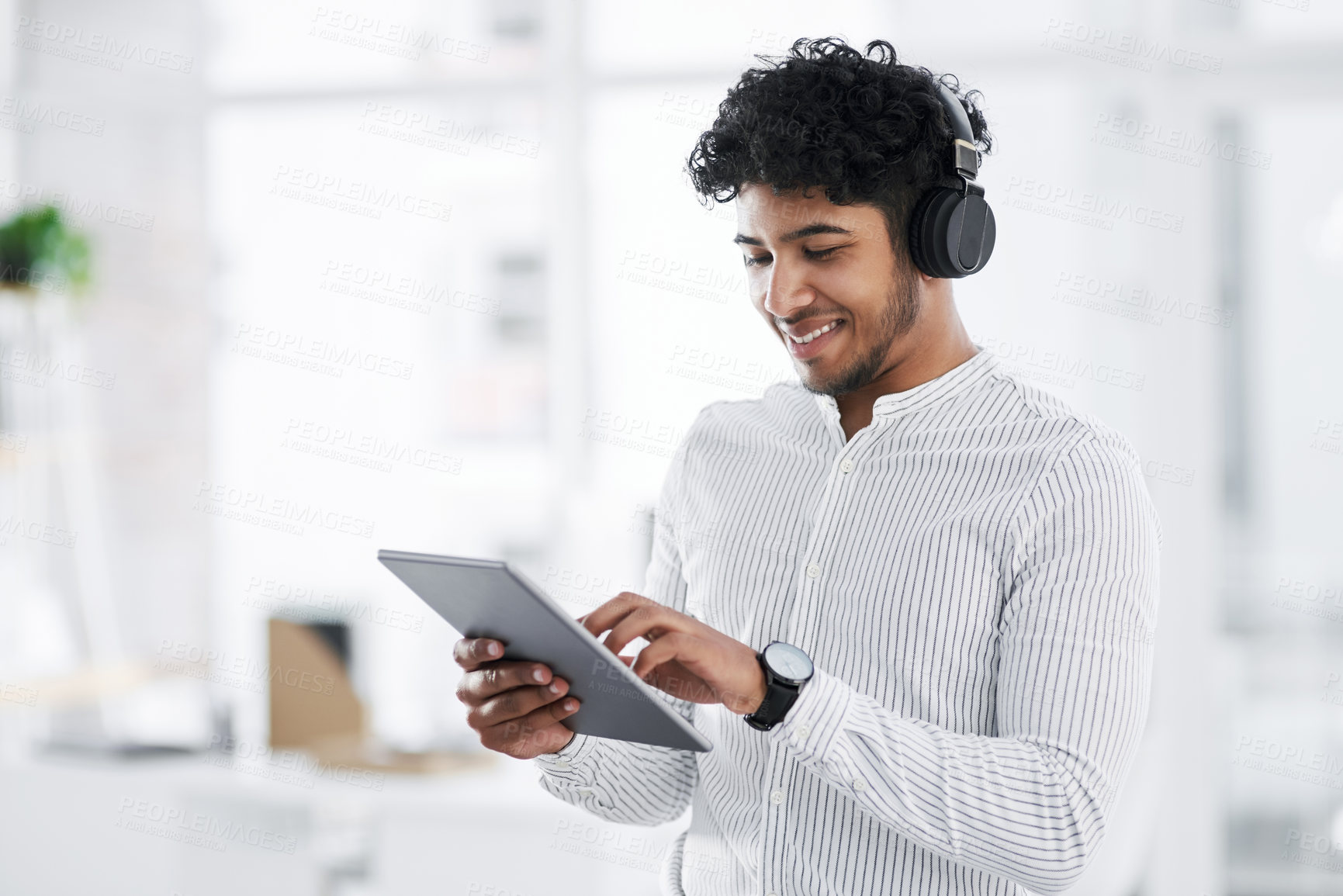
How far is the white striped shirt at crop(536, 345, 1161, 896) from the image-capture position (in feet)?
3.33

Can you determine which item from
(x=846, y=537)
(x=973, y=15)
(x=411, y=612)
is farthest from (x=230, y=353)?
(x=846, y=537)

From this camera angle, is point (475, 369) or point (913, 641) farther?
point (475, 369)

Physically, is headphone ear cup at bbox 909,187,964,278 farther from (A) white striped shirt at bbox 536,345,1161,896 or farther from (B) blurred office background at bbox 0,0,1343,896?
(B) blurred office background at bbox 0,0,1343,896

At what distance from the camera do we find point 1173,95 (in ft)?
9.33

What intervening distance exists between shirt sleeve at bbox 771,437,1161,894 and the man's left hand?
1.9 inches

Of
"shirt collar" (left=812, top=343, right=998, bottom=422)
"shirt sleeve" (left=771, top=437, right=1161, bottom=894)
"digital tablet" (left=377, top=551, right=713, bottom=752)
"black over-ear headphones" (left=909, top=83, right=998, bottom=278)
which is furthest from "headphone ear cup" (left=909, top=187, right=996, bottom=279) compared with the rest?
"digital tablet" (left=377, top=551, right=713, bottom=752)

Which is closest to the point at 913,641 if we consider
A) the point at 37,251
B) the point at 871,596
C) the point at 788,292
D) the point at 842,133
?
the point at 871,596

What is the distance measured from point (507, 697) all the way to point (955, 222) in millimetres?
673

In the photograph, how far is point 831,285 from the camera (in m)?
1.17

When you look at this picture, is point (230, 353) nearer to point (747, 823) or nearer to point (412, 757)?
point (412, 757)

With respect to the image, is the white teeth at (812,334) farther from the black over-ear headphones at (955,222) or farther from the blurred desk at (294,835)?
the blurred desk at (294,835)

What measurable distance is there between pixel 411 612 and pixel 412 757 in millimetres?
708

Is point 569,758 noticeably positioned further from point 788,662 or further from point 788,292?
point 788,292

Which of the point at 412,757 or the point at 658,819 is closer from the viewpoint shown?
the point at 658,819
